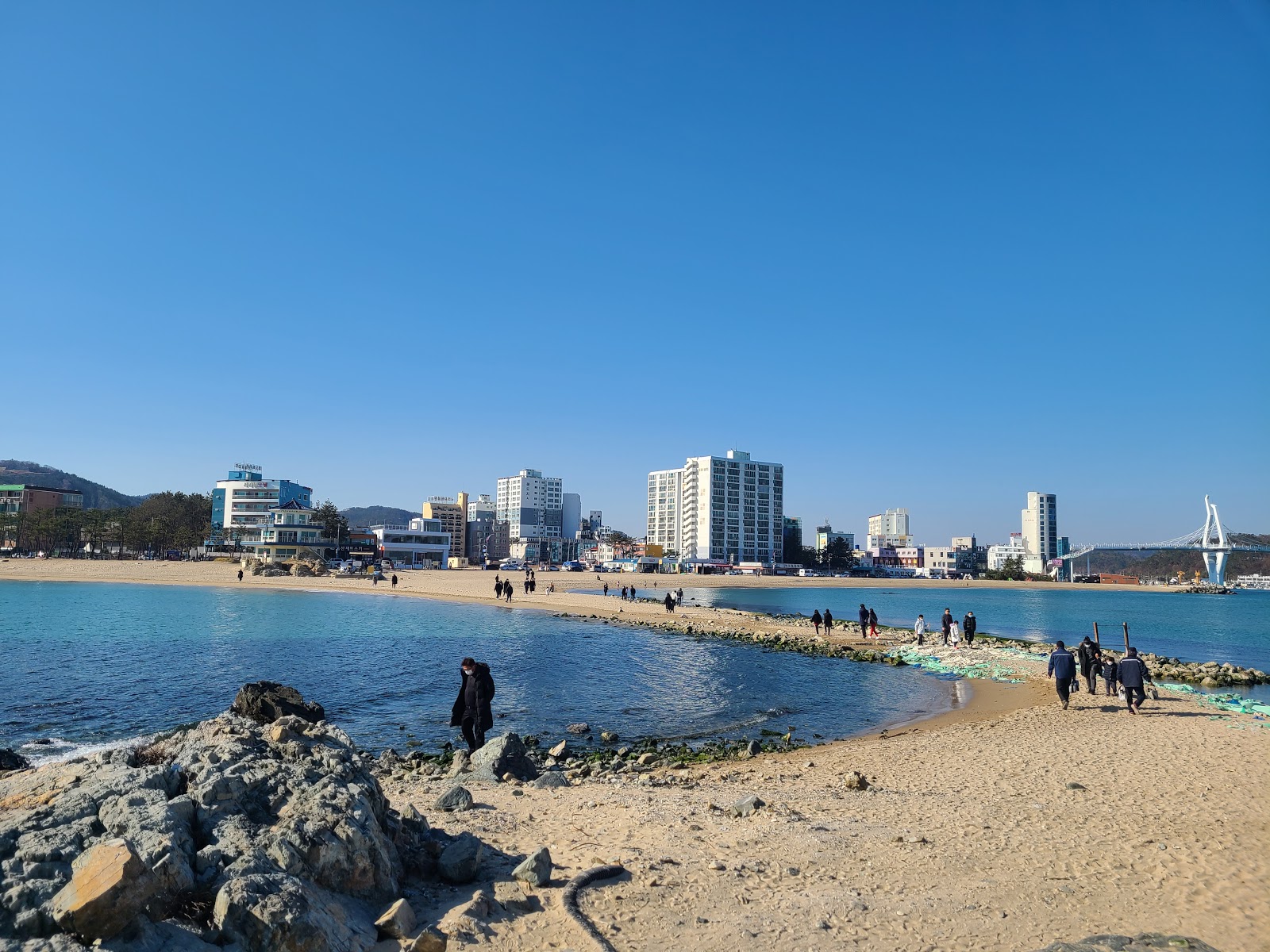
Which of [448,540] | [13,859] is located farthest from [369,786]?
[448,540]

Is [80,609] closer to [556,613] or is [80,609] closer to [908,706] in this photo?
[556,613]

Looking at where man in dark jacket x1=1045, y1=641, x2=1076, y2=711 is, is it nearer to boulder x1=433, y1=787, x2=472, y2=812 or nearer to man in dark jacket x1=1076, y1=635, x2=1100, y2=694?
man in dark jacket x1=1076, y1=635, x2=1100, y2=694

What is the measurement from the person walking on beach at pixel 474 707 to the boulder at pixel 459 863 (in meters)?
6.19

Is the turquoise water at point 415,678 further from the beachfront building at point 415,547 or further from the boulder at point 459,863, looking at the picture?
the beachfront building at point 415,547

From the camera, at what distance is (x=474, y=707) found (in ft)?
45.8

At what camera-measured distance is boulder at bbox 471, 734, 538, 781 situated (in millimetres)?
12578

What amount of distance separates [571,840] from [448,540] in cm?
13864

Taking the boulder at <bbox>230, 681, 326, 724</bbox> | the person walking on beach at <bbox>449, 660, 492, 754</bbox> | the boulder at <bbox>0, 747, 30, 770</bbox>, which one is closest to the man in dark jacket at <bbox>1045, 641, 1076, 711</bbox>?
the person walking on beach at <bbox>449, 660, 492, 754</bbox>

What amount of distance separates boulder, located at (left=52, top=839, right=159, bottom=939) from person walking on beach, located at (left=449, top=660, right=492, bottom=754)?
859cm

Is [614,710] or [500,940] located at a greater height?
[500,940]

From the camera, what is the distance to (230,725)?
8.48m

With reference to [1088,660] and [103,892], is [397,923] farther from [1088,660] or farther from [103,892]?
[1088,660]

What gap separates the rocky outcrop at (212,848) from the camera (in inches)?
197

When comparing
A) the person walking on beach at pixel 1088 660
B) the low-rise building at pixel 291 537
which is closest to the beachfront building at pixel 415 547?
the low-rise building at pixel 291 537
